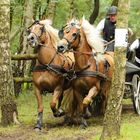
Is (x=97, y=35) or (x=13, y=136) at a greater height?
(x=97, y=35)

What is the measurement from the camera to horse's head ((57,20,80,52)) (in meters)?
10.3

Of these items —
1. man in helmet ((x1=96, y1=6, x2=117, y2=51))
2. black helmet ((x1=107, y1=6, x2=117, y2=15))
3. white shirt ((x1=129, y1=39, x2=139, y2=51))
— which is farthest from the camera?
white shirt ((x1=129, y1=39, x2=139, y2=51))

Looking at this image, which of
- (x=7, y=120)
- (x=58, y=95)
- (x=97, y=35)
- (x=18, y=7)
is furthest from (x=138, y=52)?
(x=18, y=7)

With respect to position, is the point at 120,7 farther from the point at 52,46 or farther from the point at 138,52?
the point at 138,52

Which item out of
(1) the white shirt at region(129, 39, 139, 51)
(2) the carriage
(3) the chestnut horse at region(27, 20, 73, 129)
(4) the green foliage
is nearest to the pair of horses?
(3) the chestnut horse at region(27, 20, 73, 129)

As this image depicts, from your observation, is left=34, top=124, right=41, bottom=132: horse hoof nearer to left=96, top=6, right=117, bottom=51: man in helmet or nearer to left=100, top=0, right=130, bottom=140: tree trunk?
left=100, top=0, right=130, bottom=140: tree trunk

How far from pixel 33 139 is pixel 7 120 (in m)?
1.65

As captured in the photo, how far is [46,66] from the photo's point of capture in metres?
10.8

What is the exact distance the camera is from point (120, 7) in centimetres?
848

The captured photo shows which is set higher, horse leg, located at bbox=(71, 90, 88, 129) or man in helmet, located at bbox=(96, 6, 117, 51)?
man in helmet, located at bbox=(96, 6, 117, 51)

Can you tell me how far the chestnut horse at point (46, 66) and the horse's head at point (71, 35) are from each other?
1.32ft

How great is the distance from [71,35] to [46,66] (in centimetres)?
93

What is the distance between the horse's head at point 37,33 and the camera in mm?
10522

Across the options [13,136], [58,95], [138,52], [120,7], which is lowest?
[13,136]
